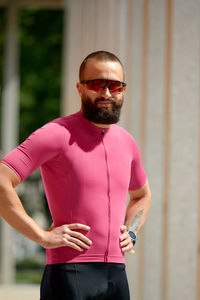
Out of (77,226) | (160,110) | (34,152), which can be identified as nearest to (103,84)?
(34,152)

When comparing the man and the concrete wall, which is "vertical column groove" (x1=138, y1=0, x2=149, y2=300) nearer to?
the concrete wall

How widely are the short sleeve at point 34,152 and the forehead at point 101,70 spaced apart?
196 mm

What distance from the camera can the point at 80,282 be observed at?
1277 mm

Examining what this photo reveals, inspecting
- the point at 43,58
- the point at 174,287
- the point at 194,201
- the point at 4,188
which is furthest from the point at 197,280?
the point at 43,58

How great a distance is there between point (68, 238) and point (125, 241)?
20cm

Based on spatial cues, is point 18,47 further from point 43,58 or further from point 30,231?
point 30,231

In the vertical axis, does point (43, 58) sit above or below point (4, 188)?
above

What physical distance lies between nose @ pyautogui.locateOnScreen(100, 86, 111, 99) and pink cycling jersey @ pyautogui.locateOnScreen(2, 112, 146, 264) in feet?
0.40

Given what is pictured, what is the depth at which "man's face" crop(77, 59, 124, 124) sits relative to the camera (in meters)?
1.32

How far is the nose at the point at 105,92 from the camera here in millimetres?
1327

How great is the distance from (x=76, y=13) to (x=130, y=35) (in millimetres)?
415

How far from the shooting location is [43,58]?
12.9 ft

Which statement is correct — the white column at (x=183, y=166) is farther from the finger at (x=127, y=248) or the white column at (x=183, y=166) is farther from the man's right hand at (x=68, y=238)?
the man's right hand at (x=68, y=238)

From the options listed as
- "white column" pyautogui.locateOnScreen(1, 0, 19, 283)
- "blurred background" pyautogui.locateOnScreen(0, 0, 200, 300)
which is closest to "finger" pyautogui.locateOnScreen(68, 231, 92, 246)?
"blurred background" pyautogui.locateOnScreen(0, 0, 200, 300)
